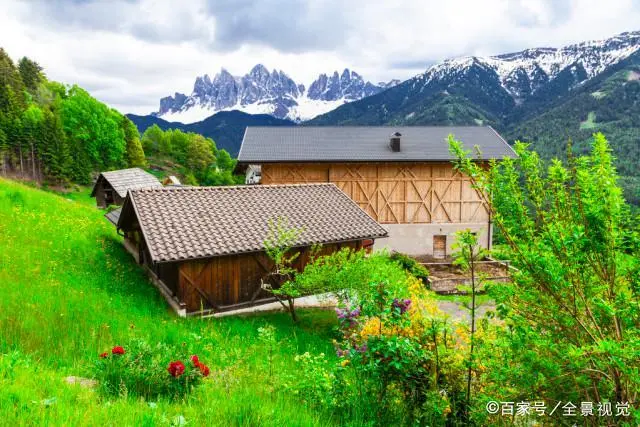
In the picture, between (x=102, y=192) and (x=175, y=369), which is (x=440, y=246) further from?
(x=102, y=192)

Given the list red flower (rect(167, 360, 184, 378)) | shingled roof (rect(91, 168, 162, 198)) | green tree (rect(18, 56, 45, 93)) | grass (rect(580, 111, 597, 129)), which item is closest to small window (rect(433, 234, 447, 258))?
red flower (rect(167, 360, 184, 378))

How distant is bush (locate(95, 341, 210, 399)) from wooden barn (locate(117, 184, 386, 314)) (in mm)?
6191

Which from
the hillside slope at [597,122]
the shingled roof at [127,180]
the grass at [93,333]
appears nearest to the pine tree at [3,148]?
the shingled roof at [127,180]

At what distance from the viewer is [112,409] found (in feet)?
13.1

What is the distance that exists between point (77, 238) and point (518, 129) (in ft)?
520

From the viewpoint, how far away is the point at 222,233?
44.6 feet

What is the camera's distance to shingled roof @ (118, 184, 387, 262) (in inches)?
500

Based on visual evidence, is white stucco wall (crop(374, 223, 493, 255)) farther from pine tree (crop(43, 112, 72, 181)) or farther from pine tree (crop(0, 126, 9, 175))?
pine tree (crop(0, 126, 9, 175))

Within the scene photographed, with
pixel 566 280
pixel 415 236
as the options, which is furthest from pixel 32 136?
pixel 566 280

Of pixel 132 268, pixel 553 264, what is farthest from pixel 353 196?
pixel 553 264

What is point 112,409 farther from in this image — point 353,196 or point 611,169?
point 353,196

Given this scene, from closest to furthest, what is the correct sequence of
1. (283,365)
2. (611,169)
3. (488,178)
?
(611,169), (488,178), (283,365)

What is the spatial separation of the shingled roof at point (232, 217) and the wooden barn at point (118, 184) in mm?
23414

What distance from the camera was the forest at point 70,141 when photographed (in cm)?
5616
